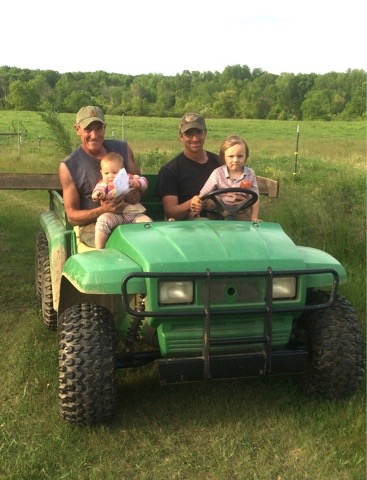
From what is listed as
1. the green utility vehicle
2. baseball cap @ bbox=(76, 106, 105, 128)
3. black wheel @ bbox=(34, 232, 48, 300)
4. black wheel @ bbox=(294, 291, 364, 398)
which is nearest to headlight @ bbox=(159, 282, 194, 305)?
the green utility vehicle

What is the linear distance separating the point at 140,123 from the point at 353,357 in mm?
50324

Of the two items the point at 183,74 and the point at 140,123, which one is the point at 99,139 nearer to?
the point at 140,123

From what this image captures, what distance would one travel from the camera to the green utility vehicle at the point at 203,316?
9.89 feet

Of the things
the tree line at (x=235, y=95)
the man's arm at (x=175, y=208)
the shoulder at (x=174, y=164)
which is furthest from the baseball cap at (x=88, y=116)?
the tree line at (x=235, y=95)

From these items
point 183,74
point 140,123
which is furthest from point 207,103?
point 140,123

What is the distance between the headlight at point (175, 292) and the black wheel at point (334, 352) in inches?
31.4

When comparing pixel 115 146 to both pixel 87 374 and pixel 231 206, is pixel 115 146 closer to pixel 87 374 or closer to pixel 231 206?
pixel 231 206

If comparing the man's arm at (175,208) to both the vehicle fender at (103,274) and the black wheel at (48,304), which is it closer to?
the black wheel at (48,304)

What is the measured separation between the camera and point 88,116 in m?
4.30

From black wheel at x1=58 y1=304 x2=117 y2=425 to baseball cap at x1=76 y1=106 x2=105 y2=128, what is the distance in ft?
5.41

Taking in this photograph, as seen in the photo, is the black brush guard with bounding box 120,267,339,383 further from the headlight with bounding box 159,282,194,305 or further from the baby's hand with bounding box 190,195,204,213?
the baby's hand with bounding box 190,195,204,213

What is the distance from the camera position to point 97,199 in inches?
151

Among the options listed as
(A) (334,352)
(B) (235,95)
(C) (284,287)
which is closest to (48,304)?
(C) (284,287)

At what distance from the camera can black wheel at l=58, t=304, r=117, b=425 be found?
3.05 metres
